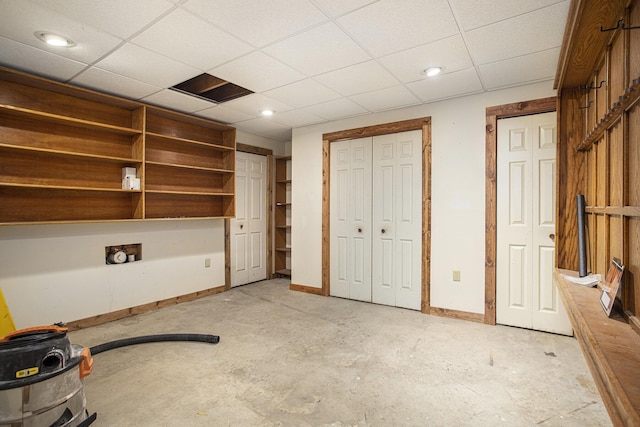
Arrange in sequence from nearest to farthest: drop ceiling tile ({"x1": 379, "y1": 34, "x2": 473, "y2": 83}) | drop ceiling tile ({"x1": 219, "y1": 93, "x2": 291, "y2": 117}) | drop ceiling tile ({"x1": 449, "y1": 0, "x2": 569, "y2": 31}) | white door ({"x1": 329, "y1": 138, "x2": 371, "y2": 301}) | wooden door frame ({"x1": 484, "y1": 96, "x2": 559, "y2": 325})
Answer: drop ceiling tile ({"x1": 449, "y1": 0, "x2": 569, "y2": 31}) < drop ceiling tile ({"x1": 379, "y1": 34, "x2": 473, "y2": 83}) < wooden door frame ({"x1": 484, "y1": 96, "x2": 559, "y2": 325}) < drop ceiling tile ({"x1": 219, "y1": 93, "x2": 291, "y2": 117}) < white door ({"x1": 329, "y1": 138, "x2": 371, "y2": 301})

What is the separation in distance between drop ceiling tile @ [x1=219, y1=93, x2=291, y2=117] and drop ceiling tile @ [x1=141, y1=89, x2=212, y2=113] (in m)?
0.34

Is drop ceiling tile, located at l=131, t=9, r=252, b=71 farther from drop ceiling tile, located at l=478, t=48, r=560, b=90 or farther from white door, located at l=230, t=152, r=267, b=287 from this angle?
white door, located at l=230, t=152, r=267, b=287

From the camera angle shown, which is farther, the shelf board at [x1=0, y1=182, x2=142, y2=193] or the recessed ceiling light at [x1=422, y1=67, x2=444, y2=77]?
the recessed ceiling light at [x1=422, y1=67, x2=444, y2=77]

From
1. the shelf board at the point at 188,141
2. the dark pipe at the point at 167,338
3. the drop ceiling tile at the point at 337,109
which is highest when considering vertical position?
the drop ceiling tile at the point at 337,109

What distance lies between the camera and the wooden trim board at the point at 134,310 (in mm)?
3321

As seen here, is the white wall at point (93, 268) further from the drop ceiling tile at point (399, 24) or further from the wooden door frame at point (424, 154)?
the drop ceiling tile at point (399, 24)

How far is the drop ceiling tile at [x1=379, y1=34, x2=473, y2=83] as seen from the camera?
238 cm

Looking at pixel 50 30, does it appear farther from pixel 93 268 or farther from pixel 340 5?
pixel 93 268

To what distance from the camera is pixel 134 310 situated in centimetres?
377

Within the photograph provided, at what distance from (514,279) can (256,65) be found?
3336mm

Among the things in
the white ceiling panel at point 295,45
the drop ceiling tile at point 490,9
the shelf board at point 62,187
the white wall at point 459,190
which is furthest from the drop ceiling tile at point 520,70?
the shelf board at point 62,187

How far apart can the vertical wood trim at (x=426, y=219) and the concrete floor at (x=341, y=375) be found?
34 centimetres

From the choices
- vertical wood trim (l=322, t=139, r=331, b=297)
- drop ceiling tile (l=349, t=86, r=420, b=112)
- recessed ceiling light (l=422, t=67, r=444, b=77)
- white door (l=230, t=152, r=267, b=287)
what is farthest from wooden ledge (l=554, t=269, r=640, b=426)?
white door (l=230, t=152, r=267, b=287)

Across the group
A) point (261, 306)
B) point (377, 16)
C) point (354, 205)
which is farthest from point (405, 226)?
point (377, 16)
